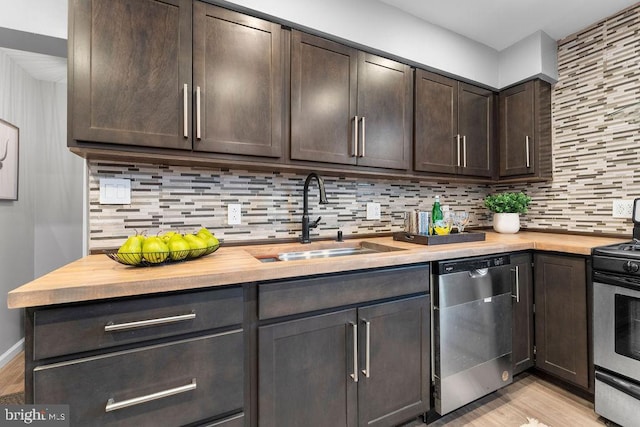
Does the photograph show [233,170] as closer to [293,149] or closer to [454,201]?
[293,149]

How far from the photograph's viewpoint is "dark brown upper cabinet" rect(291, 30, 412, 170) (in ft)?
5.06

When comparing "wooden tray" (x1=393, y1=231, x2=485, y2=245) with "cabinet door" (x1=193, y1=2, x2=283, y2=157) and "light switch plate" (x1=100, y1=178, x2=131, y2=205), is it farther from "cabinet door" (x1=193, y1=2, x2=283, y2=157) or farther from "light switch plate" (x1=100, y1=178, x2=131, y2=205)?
"light switch plate" (x1=100, y1=178, x2=131, y2=205)

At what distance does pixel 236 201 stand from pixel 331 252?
66 cm

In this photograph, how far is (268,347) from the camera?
109 centimetres

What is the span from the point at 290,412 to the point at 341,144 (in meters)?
1.35

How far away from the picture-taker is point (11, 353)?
232 cm

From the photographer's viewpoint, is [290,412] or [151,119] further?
[151,119]

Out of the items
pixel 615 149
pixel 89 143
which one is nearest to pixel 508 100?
pixel 615 149

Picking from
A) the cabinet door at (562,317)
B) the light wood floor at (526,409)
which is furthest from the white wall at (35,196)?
the cabinet door at (562,317)

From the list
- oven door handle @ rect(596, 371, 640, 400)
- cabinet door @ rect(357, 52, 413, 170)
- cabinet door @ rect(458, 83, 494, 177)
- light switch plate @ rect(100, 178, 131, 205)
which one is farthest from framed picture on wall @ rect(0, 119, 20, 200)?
oven door handle @ rect(596, 371, 640, 400)

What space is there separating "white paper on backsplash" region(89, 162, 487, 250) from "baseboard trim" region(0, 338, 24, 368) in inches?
75.9

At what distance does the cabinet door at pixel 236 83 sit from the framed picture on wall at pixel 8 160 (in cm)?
211

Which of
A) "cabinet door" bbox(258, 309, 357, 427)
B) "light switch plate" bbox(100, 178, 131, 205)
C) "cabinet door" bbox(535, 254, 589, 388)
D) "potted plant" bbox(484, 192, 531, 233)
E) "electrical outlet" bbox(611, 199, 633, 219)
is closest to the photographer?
"cabinet door" bbox(258, 309, 357, 427)

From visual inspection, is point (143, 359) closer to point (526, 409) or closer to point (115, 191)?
point (115, 191)
